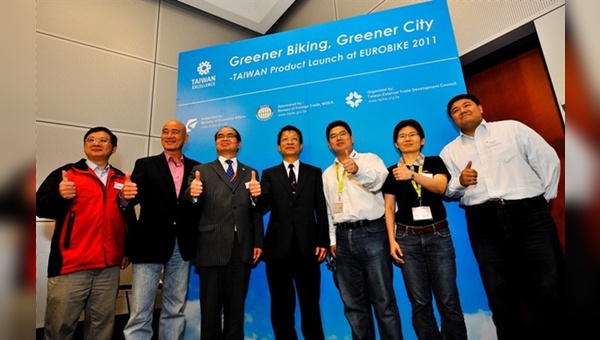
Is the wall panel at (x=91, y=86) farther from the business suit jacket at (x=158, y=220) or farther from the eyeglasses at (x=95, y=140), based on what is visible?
the business suit jacket at (x=158, y=220)

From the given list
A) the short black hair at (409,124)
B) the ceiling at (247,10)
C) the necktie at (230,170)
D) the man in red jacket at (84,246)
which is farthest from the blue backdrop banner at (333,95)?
the ceiling at (247,10)

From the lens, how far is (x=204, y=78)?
358 cm

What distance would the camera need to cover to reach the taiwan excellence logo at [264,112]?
3242 mm

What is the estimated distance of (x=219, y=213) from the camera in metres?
2.52

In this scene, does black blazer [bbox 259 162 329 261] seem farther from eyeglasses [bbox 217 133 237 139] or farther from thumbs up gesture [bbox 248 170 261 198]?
eyeglasses [bbox 217 133 237 139]

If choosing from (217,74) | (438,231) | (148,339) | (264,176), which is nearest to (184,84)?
(217,74)

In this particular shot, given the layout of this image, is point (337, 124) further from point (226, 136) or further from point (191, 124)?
point (191, 124)

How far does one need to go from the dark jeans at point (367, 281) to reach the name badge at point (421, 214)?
11.4 inches

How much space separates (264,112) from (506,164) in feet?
7.13

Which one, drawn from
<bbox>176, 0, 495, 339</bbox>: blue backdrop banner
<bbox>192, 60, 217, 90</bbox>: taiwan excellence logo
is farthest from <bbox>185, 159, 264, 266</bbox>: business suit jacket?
<bbox>192, 60, 217, 90</bbox>: taiwan excellence logo

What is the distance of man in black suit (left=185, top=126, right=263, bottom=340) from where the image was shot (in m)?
2.37

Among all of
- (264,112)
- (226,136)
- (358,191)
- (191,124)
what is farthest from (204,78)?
(358,191)

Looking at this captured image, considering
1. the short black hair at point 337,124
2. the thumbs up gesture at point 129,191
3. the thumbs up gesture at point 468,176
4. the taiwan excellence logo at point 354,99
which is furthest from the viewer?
the taiwan excellence logo at point 354,99

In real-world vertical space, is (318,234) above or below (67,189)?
below
